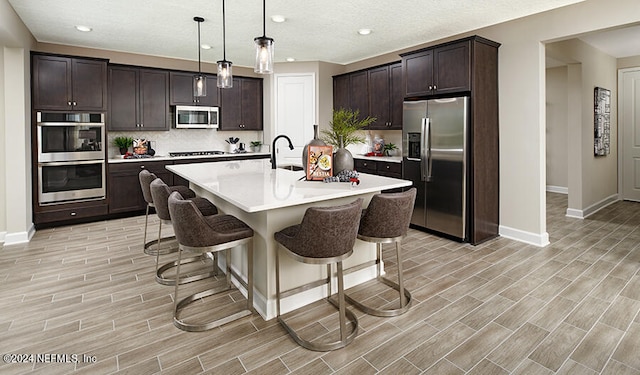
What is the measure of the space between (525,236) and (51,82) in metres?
6.33

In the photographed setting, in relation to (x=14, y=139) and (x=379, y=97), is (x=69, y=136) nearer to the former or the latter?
(x=14, y=139)

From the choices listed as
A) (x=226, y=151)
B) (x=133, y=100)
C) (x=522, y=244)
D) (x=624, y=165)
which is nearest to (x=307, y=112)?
(x=226, y=151)

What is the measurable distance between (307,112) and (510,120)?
349cm

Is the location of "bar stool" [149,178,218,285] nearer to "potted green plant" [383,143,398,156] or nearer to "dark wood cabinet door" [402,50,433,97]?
"dark wood cabinet door" [402,50,433,97]

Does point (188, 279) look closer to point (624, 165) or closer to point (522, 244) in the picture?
point (522, 244)

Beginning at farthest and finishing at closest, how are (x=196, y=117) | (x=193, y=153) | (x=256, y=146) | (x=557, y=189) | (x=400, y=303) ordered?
(x=557, y=189) → (x=256, y=146) → (x=193, y=153) → (x=196, y=117) → (x=400, y=303)

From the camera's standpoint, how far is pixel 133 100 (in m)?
5.81

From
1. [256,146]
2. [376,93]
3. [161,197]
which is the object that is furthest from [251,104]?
[161,197]

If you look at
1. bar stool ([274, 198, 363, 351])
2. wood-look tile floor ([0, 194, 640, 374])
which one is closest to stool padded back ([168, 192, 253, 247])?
bar stool ([274, 198, 363, 351])

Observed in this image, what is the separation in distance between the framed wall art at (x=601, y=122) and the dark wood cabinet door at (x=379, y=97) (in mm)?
3232

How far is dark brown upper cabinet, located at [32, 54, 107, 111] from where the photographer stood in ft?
15.6

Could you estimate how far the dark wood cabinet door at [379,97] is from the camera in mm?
5730

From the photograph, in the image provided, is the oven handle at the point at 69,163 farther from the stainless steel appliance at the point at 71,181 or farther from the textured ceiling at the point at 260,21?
the textured ceiling at the point at 260,21

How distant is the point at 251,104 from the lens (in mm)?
6965
